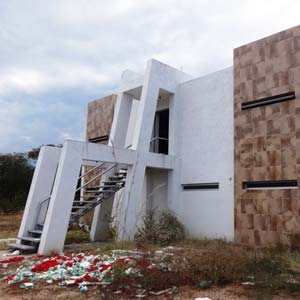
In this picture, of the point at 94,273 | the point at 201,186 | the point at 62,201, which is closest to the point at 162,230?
the point at 201,186

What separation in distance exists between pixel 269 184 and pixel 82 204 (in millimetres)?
5364

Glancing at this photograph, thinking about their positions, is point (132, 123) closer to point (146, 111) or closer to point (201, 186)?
point (146, 111)

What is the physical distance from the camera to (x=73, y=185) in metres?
9.20

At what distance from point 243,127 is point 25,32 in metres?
6.27

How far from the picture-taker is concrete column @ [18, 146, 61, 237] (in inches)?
400

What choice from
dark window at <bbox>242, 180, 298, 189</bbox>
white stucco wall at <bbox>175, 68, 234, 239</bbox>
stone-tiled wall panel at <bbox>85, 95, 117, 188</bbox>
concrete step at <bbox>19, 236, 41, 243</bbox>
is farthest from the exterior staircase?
stone-tiled wall panel at <bbox>85, 95, 117, 188</bbox>

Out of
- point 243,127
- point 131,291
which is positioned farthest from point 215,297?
point 243,127

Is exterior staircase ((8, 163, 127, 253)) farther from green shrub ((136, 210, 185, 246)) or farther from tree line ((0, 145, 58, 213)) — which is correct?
tree line ((0, 145, 58, 213))

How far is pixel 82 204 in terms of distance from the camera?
1068 centimetres

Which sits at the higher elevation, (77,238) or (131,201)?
(131,201)

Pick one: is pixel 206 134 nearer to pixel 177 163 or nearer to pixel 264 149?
pixel 177 163

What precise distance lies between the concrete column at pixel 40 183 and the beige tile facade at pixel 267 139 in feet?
17.7

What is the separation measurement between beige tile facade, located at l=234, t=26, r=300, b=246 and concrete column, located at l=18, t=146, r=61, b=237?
538 cm

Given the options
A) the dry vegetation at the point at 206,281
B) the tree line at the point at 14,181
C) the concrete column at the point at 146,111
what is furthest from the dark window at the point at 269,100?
the tree line at the point at 14,181
